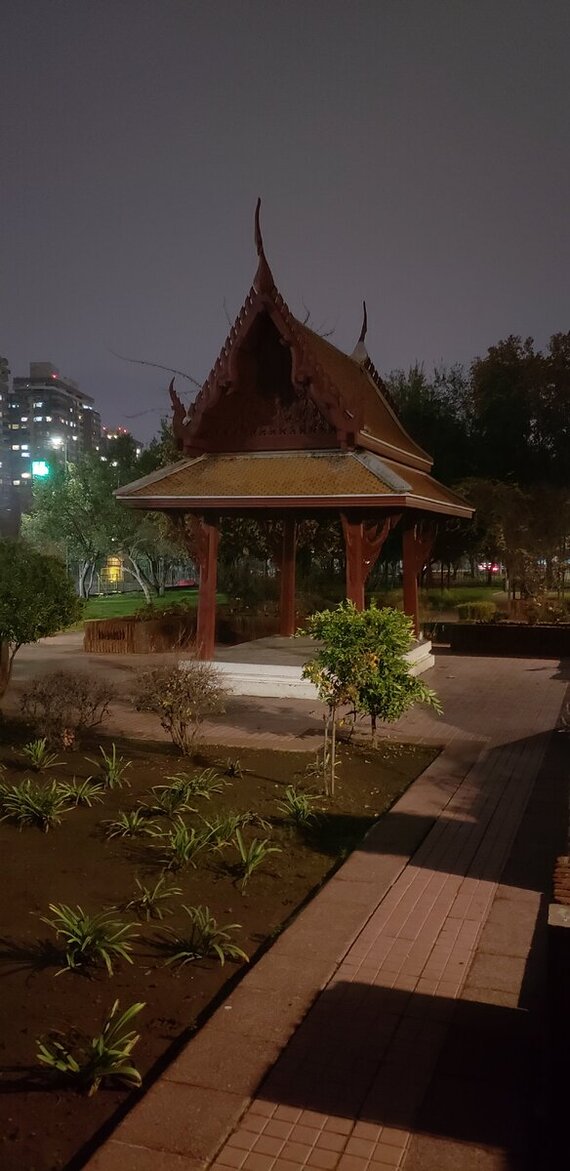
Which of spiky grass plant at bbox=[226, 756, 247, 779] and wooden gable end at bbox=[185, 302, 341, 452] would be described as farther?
wooden gable end at bbox=[185, 302, 341, 452]

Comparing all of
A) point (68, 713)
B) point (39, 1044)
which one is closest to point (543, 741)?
point (68, 713)

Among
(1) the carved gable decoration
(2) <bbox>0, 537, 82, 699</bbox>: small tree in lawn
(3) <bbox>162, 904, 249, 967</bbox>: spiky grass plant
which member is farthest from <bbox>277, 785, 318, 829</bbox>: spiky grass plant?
(1) the carved gable decoration

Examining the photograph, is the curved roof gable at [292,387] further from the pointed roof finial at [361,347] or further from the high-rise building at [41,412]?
the high-rise building at [41,412]

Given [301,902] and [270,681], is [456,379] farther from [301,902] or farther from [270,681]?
[301,902]

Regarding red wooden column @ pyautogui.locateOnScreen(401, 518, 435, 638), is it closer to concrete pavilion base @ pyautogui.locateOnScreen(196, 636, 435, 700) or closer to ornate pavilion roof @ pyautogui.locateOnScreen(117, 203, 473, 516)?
ornate pavilion roof @ pyautogui.locateOnScreen(117, 203, 473, 516)

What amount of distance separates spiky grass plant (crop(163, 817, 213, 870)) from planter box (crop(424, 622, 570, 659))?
1642cm

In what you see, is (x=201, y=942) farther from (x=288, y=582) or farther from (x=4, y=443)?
(x=4, y=443)

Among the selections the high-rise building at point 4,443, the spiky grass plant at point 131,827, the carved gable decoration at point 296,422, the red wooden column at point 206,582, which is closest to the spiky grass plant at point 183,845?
the spiky grass plant at point 131,827

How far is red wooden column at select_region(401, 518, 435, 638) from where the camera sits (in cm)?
2005

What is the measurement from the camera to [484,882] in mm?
6613

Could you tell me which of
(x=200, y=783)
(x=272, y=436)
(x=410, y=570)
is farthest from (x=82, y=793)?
(x=410, y=570)

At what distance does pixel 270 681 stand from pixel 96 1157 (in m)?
12.5

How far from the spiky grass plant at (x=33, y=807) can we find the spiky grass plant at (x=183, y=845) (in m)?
1.13

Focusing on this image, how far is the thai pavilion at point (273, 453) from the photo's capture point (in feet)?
51.1
